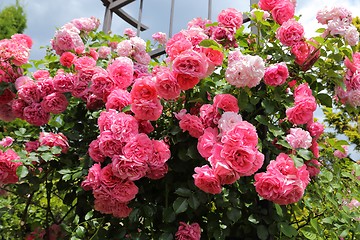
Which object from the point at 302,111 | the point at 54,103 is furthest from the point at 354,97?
the point at 54,103

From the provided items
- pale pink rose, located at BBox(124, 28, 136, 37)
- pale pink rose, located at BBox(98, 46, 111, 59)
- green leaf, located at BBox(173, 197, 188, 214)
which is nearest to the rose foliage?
green leaf, located at BBox(173, 197, 188, 214)

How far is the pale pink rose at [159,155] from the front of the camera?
1.42 meters

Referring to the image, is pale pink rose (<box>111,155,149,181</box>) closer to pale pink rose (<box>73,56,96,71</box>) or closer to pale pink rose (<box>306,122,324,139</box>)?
pale pink rose (<box>73,56,96,71</box>)

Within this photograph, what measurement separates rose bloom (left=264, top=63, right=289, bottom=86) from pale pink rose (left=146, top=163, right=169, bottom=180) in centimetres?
48

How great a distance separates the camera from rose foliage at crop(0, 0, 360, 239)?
135 cm

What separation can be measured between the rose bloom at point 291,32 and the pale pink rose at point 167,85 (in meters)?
0.44

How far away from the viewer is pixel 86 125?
6.29 ft

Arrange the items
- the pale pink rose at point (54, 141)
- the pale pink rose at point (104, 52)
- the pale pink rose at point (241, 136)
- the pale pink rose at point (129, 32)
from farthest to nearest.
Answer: the pale pink rose at point (129, 32), the pale pink rose at point (104, 52), the pale pink rose at point (54, 141), the pale pink rose at point (241, 136)

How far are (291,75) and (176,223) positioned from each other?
72 cm

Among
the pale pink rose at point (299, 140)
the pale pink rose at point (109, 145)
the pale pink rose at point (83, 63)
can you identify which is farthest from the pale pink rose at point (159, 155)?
the pale pink rose at point (83, 63)

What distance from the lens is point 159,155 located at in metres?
1.43

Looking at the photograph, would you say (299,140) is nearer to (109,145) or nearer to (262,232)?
(262,232)

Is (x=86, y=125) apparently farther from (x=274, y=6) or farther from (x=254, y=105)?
(x=274, y=6)

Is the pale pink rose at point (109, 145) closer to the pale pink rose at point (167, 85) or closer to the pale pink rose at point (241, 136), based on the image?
the pale pink rose at point (167, 85)
